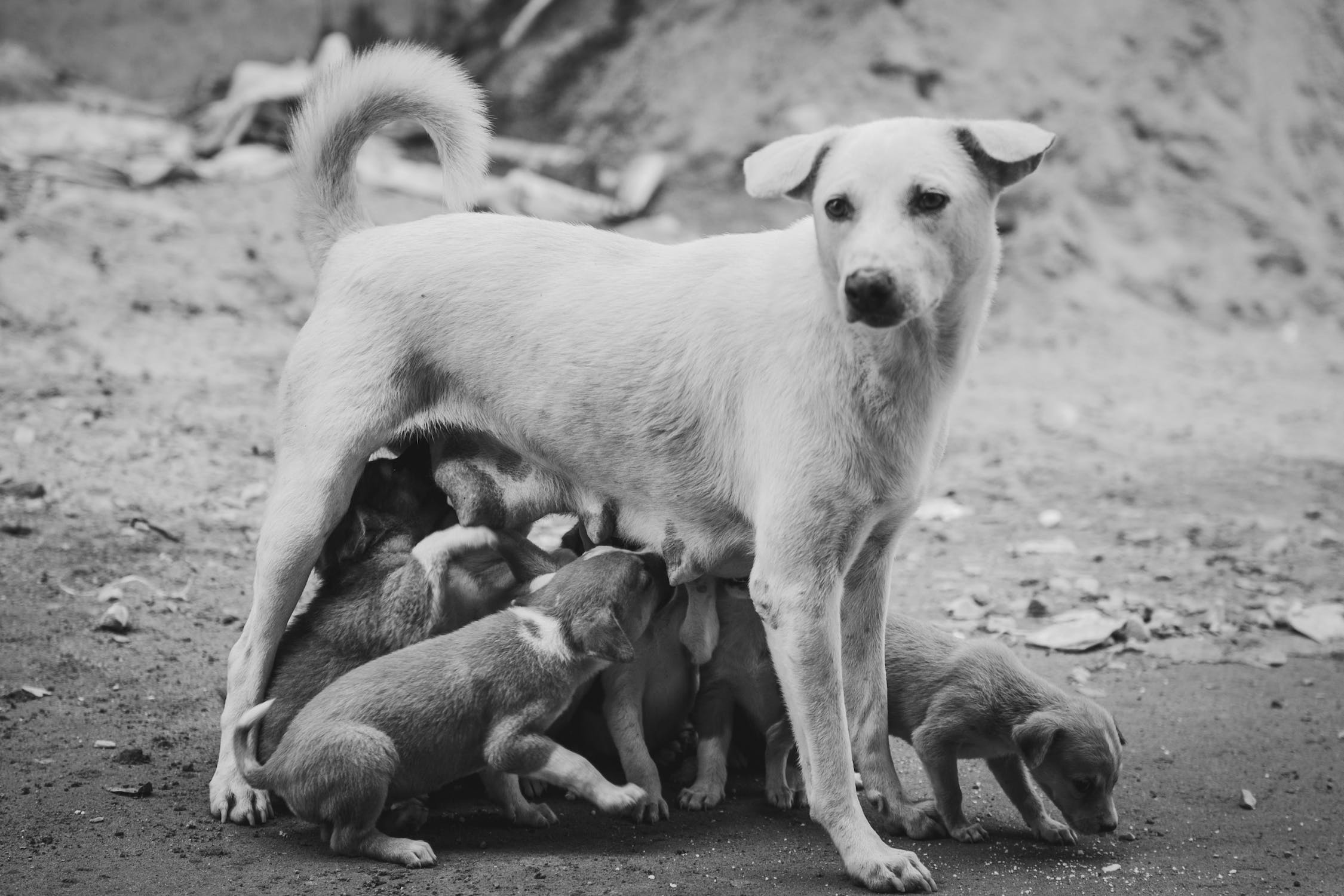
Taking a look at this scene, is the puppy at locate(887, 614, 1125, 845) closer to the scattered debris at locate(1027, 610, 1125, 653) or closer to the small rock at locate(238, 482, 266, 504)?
the scattered debris at locate(1027, 610, 1125, 653)

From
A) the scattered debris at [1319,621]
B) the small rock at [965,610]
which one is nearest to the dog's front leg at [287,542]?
the small rock at [965,610]

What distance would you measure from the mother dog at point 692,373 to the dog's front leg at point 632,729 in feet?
1.30

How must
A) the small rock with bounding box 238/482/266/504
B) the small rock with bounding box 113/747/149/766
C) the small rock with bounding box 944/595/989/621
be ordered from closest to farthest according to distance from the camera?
the small rock with bounding box 113/747/149/766, the small rock with bounding box 944/595/989/621, the small rock with bounding box 238/482/266/504

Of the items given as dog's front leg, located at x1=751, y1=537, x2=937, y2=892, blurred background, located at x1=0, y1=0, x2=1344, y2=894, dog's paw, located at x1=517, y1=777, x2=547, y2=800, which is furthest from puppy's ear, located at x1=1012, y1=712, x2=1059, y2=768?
dog's paw, located at x1=517, y1=777, x2=547, y2=800

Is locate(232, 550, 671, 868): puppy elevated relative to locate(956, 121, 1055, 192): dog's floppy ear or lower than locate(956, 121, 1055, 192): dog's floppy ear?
lower

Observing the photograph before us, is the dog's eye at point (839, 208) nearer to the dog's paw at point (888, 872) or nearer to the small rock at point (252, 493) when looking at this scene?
the dog's paw at point (888, 872)

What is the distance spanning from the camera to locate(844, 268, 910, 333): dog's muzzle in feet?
9.74

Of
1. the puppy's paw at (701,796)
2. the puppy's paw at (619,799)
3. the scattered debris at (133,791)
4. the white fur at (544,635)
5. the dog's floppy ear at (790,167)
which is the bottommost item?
the scattered debris at (133,791)

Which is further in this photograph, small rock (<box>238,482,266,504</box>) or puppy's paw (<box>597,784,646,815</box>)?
small rock (<box>238,482,266,504</box>)

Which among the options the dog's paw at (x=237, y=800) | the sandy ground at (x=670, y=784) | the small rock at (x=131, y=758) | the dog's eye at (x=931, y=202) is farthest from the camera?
the small rock at (x=131, y=758)

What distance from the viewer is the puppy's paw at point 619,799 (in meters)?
3.35

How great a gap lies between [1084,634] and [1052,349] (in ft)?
16.3

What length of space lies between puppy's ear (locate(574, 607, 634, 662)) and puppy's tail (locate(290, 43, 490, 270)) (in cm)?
161

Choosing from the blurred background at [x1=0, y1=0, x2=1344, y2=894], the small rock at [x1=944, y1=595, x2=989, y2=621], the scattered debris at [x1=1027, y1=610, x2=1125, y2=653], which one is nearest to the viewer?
the blurred background at [x1=0, y1=0, x2=1344, y2=894]
